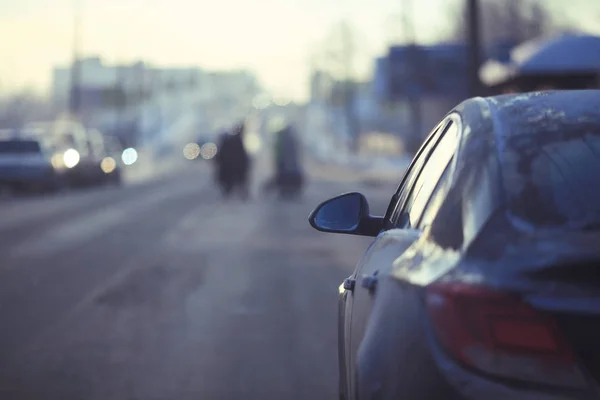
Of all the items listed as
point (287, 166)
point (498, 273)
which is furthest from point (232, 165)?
point (498, 273)

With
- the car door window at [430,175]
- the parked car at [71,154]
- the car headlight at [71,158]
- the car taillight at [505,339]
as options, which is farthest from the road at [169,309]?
the car headlight at [71,158]

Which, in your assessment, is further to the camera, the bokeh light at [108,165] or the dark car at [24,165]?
the bokeh light at [108,165]

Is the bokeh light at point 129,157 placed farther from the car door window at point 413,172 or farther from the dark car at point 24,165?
the car door window at point 413,172

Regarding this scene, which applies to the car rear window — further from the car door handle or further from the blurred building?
the blurred building

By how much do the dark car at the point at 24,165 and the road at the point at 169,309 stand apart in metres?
11.4

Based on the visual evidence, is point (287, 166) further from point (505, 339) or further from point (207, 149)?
point (207, 149)

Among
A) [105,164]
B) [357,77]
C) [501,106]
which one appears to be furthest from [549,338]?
[357,77]

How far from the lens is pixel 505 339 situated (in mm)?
2723

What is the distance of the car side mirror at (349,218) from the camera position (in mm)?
4691

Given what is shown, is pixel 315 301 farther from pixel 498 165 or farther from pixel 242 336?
pixel 498 165

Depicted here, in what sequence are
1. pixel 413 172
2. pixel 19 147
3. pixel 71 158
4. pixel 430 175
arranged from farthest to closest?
1. pixel 71 158
2. pixel 19 147
3. pixel 413 172
4. pixel 430 175

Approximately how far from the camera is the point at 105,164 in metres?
42.0

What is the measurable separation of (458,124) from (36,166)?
100 feet

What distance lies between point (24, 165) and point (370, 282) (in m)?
30.6
